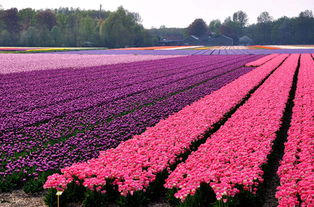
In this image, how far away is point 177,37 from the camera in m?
197

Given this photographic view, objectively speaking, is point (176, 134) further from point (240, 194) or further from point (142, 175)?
point (240, 194)

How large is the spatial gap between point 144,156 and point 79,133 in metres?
3.83

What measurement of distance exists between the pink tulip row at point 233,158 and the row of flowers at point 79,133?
111 inches

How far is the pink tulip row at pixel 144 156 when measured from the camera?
23.7 ft

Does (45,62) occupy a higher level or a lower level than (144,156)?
lower

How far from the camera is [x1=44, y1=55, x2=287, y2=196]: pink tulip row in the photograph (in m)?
7.21

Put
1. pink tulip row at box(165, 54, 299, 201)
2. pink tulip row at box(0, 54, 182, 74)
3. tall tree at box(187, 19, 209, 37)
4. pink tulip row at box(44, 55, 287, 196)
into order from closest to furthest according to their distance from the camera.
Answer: pink tulip row at box(165, 54, 299, 201) < pink tulip row at box(44, 55, 287, 196) < pink tulip row at box(0, 54, 182, 74) < tall tree at box(187, 19, 209, 37)

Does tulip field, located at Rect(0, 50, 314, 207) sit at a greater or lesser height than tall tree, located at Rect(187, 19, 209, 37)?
lesser

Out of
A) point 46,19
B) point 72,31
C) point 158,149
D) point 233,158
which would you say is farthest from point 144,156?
point 46,19

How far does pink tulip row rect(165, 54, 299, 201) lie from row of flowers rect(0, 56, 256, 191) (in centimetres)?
281

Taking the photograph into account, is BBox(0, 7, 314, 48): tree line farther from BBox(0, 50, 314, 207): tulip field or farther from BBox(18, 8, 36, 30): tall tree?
BBox(0, 50, 314, 207): tulip field

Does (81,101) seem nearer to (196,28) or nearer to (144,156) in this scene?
(144,156)

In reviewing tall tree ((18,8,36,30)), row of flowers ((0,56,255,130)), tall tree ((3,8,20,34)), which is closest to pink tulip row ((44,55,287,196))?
row of flowers ((0,56,255,130))

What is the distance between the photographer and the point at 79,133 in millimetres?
11688
